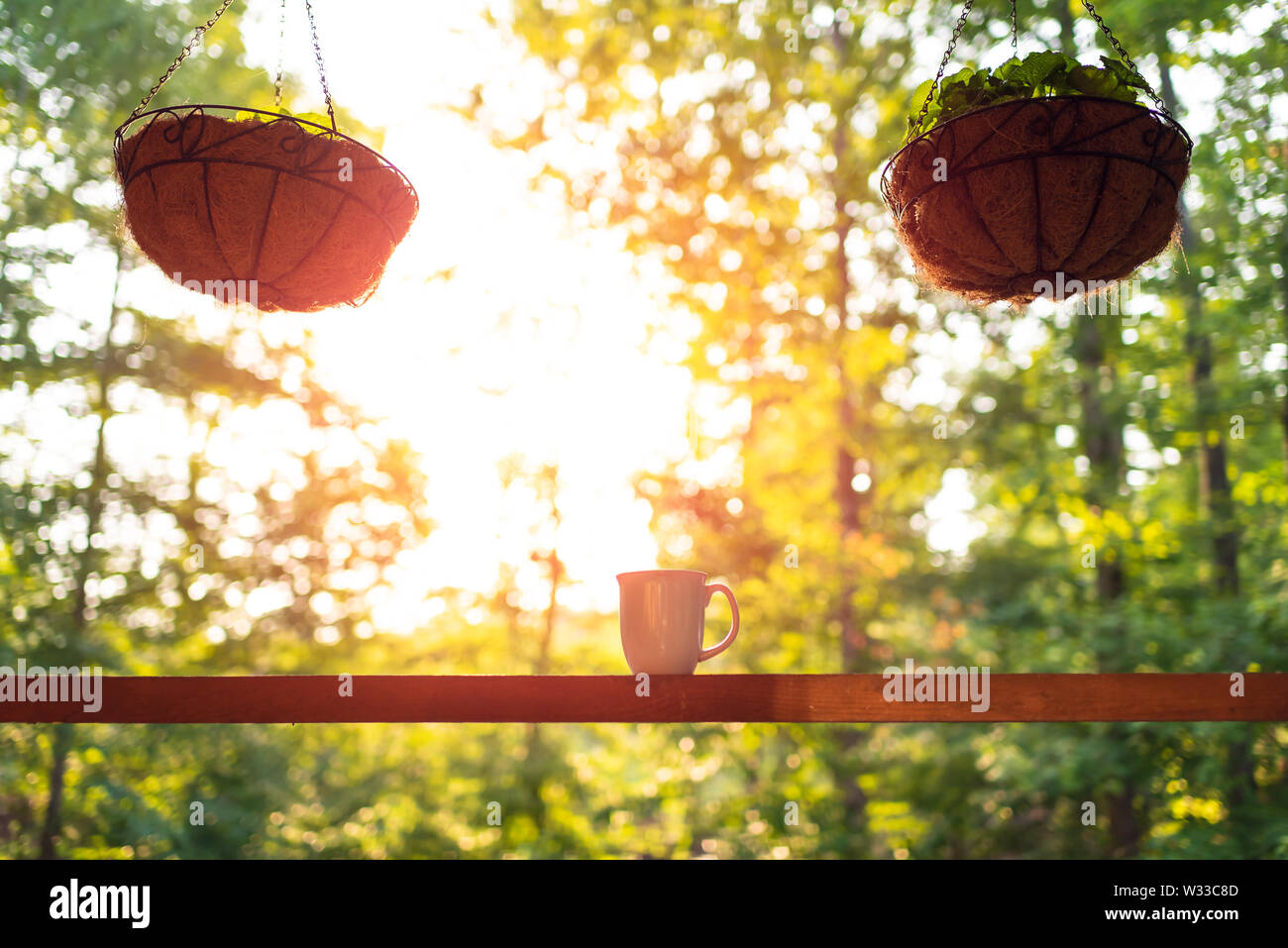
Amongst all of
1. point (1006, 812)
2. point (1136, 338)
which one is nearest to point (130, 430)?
point (1006, 812)

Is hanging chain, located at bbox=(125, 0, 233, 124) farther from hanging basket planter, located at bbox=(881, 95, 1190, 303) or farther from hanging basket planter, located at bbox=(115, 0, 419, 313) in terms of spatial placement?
hanging basket planter, located at bbox=(881, 95, 1190, 303)

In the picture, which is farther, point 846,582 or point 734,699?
point 846,582

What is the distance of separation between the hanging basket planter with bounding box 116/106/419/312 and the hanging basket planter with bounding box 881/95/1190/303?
32.9 inches

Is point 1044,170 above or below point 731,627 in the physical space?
above

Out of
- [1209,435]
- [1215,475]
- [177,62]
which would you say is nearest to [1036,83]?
[177,62]

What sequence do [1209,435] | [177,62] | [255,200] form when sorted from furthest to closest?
[1209,435], [177,62], [255,200]

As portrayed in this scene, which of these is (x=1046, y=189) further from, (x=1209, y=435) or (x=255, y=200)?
(x=1209, y=435)

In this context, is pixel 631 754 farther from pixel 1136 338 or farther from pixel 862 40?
pixel 862 40

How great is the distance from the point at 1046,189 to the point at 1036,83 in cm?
16

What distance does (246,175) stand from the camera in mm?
1182

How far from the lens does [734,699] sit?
1069mm

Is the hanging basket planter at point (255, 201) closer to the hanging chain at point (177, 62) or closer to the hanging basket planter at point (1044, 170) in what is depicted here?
the hanging chain at point (177, 62)

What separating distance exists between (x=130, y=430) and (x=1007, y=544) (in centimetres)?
634

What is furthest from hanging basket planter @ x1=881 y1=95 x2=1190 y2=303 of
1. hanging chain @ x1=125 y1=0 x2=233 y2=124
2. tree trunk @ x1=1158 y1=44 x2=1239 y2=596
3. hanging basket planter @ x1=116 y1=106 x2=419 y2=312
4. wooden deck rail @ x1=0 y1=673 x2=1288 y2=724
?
tree trunk @ x1=1158 y1=44 x2=1239 y2=596
